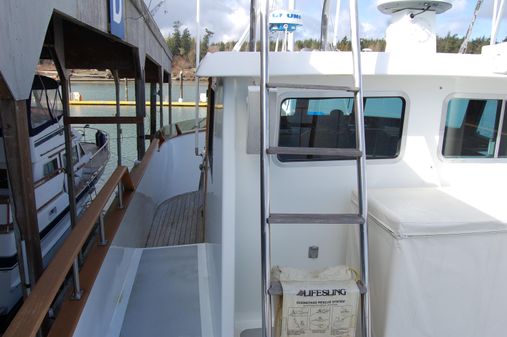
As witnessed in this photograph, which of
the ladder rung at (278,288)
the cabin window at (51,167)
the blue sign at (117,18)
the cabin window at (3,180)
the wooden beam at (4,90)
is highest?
the blue sign at (117,18)

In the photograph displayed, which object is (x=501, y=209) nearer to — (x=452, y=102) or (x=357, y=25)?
(x=452, y=102)

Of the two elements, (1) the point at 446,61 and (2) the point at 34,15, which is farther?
(2) the point at 34,15

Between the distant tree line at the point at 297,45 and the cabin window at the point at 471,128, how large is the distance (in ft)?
3.10

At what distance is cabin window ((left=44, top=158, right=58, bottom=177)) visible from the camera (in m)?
5.36

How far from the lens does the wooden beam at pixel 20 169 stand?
2166 mm

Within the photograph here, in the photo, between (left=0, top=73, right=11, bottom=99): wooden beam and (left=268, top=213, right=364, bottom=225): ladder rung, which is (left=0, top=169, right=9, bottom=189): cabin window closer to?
(left=0, top=73, right=11, bottom=99): wooden beam

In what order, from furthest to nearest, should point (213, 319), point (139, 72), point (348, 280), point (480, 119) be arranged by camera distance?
point (139, 72), point (213, 319), point (480, 119), point (348, 280)

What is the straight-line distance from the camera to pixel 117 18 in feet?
15.4

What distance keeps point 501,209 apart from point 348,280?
93cm

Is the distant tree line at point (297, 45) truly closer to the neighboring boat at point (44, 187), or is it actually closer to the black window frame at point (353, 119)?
the black window frame at point (353, 119)

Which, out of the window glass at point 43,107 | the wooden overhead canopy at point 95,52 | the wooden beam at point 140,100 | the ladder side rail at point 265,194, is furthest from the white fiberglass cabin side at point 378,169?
the wooden beam at point 140,100

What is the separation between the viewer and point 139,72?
6.63 m

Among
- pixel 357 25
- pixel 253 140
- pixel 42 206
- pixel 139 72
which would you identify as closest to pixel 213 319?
pixel 253 140

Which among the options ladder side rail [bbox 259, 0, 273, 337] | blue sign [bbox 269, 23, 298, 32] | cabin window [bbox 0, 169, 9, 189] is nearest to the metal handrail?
ladder side rail [bbox 259, 0, 273, 337]
